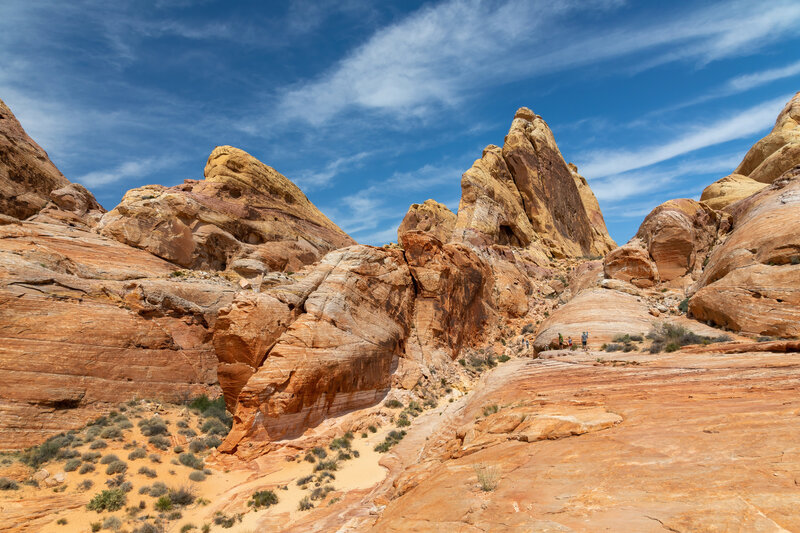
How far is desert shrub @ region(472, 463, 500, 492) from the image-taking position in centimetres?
658

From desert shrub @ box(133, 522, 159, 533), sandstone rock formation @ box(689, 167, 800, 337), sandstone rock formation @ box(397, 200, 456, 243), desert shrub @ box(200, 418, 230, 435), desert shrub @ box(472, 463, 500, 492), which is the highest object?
sandstone rock formation @ box(397, 200, 456, 243)

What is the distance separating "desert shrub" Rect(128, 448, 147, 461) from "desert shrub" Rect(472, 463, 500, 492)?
13.4 meters

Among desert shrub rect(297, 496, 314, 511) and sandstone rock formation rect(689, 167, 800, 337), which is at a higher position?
sandstone rock formation rect(689, 167, 800, 337)

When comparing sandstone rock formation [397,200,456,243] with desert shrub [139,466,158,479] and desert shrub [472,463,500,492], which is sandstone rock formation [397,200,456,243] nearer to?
desert shrub [139,466,158,479]

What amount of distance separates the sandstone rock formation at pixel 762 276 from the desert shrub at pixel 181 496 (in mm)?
21873

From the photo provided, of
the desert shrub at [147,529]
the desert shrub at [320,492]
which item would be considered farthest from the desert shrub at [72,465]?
the desert shrub at [320,492]

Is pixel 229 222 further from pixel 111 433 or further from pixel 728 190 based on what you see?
pixel 728 190

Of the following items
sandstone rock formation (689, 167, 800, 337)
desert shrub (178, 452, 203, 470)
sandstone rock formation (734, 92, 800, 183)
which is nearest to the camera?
desert shrub (178, 452, 203, 470)

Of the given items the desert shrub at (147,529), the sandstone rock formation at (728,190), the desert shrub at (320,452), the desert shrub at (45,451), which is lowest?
the desert shrub at (320,452)

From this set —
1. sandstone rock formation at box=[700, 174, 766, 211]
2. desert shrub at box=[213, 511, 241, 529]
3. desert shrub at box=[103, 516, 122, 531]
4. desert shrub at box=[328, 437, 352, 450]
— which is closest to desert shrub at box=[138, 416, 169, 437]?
desert shrub at box=[103, 516, 122, 531]

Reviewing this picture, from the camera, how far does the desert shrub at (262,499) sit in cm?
1313

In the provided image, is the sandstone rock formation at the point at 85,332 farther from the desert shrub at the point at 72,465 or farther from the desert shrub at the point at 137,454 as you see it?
the desert shrub at the point at 137,454

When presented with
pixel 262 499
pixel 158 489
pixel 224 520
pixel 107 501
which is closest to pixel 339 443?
pixel 262 499

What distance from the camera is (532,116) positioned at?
66312mm
